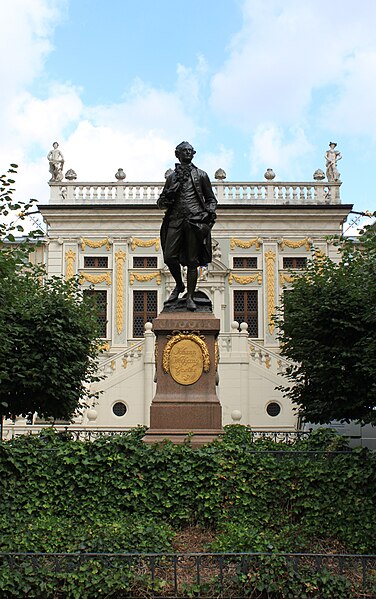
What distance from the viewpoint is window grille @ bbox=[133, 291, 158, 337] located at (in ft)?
113

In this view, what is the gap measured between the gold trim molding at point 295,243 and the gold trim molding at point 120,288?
293 inches

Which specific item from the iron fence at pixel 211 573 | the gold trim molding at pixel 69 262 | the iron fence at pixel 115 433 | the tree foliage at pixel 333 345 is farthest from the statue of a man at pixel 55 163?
the iron fence at pixel 211 573

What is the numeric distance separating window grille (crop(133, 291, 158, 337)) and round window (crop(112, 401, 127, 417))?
777cm

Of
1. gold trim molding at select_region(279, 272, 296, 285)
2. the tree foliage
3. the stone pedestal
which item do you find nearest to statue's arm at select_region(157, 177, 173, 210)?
the stone pedestal

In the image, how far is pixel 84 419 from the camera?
25047mm

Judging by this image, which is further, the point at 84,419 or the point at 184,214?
the point at 84,419

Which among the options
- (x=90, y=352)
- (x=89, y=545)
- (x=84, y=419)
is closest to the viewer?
(x=89, y=545)

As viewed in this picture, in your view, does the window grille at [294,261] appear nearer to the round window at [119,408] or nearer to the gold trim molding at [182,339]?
the round window at [119,408]

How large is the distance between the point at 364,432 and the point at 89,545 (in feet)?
37.7

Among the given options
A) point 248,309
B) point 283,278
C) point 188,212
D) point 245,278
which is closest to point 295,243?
point 283,278

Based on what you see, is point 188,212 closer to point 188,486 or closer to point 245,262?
point 188,486

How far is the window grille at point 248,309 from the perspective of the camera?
113 ft

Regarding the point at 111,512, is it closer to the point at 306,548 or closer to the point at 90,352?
the point at 306,548

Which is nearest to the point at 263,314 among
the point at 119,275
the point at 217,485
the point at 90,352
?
the point at 119,275
